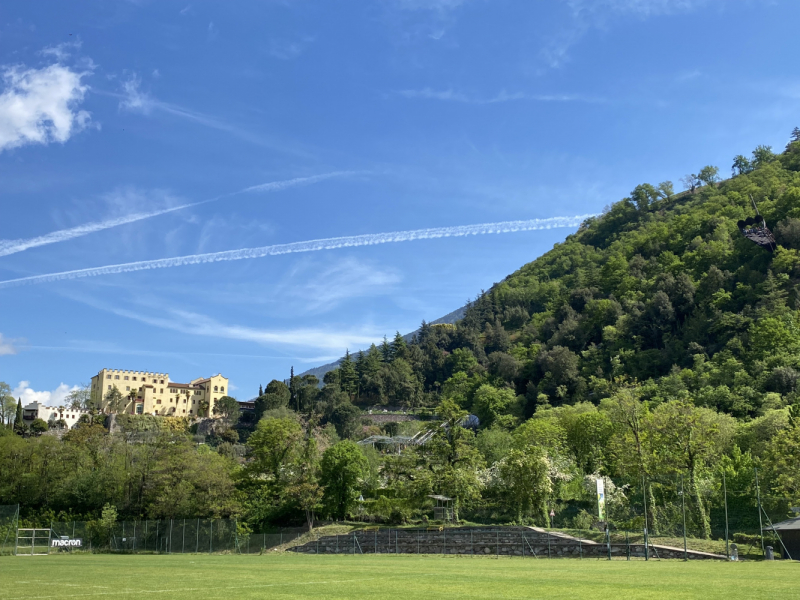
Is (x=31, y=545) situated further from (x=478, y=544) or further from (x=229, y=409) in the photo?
(x=229, y=409)

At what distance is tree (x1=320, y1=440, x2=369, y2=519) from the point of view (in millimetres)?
51656

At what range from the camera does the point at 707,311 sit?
9612cm

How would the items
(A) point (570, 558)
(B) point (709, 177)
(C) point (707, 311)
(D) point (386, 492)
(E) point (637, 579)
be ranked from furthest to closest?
1. (B) point (709, 177)
2. (C) point (707, 311)
3. (D) point (386, 492)
4. (A) point (570, 558)
5. (E) point (637, 579)

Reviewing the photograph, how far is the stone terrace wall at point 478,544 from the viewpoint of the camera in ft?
104

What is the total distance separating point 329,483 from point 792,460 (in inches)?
1287

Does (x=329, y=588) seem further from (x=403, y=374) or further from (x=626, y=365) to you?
(x=403, y=374)

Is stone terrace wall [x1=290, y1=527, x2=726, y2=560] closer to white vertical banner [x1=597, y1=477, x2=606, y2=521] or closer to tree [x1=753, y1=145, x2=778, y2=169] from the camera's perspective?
white vertical banner [x1=597, y1=477, x2=606, y2=521]

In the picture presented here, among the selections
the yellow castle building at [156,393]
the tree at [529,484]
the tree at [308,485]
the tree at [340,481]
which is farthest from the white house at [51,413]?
the tree at [529,484]

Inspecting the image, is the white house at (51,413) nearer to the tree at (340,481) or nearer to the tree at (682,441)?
the tree at (340,481)

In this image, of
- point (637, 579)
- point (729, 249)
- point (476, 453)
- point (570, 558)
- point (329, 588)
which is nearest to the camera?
point (329, 588)

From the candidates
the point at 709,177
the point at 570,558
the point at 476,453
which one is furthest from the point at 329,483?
the point at 709,177

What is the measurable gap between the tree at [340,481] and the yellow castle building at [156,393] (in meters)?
97.2

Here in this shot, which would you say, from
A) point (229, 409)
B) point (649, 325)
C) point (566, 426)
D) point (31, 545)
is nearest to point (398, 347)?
point (229, 409)

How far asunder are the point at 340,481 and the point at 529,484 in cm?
1609
